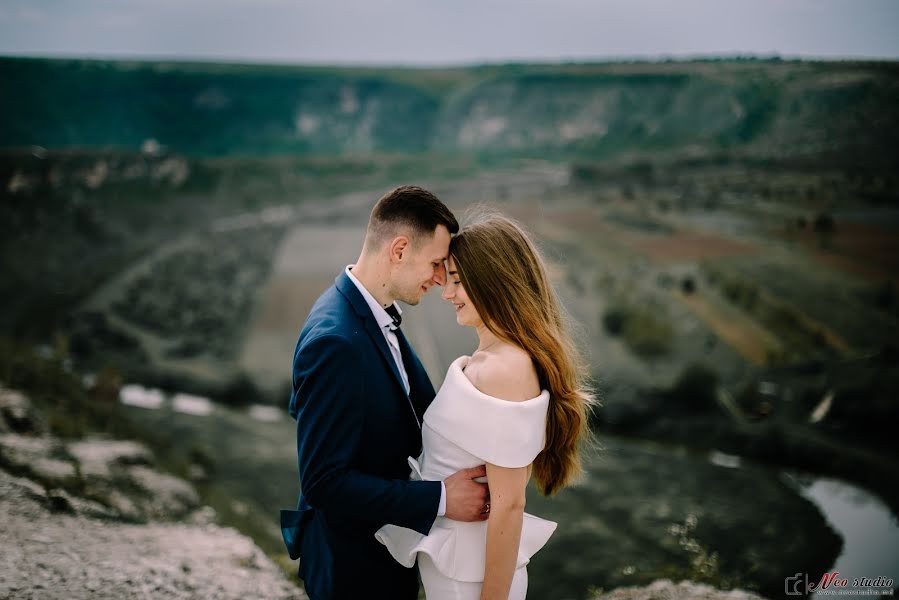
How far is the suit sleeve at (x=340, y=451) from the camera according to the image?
7.58 feet

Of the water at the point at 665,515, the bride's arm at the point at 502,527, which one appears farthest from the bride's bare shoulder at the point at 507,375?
the water at the point at 665,515

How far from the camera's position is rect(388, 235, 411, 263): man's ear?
2.70 metres

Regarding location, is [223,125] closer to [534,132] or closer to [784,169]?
[534,132]

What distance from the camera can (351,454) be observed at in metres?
2.34

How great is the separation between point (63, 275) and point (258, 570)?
22.3 m

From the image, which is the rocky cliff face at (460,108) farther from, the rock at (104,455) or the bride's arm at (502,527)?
the rock at (104,455)

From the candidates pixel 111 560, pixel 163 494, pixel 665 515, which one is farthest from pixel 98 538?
pixel 665 515

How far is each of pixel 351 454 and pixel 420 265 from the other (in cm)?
88

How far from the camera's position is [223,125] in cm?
3509

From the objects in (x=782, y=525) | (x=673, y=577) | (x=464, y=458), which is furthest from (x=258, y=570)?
(x=782, y=525)

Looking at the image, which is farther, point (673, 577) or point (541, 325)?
point (673, 577)

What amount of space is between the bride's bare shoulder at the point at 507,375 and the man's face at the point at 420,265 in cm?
47

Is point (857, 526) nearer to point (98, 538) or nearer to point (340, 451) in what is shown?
point (340, 451)

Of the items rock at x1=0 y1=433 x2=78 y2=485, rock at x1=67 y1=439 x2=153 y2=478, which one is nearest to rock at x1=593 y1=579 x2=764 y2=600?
rock at x1=0 y1=433 x2=78 y2=485
